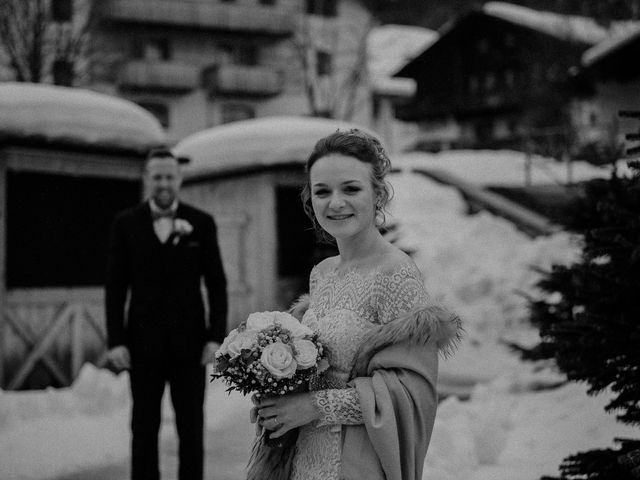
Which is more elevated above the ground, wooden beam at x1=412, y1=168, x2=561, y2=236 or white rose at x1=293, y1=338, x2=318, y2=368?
wooden beam at x1=412, y1=168, x2=561, y2=236

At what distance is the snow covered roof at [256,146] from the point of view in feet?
34.3

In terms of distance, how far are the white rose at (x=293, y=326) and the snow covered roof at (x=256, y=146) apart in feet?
26.4

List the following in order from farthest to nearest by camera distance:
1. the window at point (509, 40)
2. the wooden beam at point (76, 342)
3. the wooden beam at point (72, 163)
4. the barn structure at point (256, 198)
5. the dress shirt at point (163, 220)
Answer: the window at point (509, 40), the barn structure at point (256, 198), the wooden beam at point (76, 342), the wooden beam at point (72, 163), the dress shirt at point (163, 220)

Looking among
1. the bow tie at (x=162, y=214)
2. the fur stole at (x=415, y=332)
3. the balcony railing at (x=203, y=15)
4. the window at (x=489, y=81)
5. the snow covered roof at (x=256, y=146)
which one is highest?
the balcony railing at (x=203, y=15)

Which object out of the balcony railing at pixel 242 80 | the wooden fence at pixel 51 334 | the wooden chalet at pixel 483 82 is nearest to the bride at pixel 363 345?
the wooden fence at pixel 51 334

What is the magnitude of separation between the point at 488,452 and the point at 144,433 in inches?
98.2

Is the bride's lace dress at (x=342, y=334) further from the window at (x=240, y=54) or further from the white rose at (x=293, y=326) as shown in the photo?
the window at (x=240, y=54)

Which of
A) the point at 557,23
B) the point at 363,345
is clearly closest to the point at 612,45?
the point at 557,23

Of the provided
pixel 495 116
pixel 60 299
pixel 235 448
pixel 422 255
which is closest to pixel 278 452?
pixel 235 448

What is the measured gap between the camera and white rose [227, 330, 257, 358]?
233 centimetres

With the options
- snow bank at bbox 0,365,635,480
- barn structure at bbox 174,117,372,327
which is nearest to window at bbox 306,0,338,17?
barn structure at bbox 174,117,372,327

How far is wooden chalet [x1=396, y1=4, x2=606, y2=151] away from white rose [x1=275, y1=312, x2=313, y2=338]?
3136 centimetres

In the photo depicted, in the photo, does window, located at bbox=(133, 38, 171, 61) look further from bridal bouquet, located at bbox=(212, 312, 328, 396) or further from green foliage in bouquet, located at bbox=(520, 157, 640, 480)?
bridal bouquet, located at bbox=(212, 312, 328, 396)

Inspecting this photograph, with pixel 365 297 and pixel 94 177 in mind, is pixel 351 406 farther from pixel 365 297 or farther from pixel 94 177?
pixel 94 177
